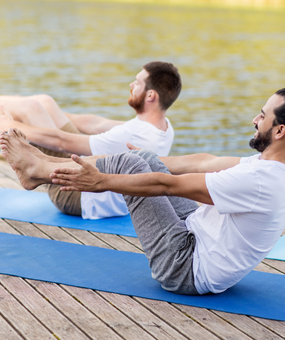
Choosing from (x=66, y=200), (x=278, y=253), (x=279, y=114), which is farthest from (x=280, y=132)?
(x=66, y=200)

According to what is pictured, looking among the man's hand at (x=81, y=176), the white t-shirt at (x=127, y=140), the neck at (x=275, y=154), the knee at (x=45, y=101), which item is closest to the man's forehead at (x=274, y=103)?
the neck at (x=275, y=154)

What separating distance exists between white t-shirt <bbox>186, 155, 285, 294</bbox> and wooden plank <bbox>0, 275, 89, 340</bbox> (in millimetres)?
643

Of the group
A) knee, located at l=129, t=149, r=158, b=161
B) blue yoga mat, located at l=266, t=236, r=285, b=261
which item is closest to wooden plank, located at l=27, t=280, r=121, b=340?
knee, located at l=129, t=149, r=158, b=161

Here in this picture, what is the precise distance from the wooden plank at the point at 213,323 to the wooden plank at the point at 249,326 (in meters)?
0.03

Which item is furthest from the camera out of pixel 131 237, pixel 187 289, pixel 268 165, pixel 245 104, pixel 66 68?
pixel 66 68

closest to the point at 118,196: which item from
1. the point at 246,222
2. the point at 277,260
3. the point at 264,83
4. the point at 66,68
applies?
the point at 277,260

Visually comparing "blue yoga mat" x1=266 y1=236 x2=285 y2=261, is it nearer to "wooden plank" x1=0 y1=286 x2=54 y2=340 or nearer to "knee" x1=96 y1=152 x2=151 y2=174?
"knee" x1=96 y1=152 x2=151 y2=174

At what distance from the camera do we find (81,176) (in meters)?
2.22

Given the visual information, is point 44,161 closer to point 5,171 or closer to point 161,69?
point 161,69

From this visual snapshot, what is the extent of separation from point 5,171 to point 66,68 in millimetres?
11414

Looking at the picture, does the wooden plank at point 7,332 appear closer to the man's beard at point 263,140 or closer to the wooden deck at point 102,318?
the wooden deck at point 102,318

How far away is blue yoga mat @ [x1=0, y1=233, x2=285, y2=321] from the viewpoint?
A: 242cm

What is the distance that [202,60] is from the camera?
708 inches

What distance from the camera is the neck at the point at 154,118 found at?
3473 mm
